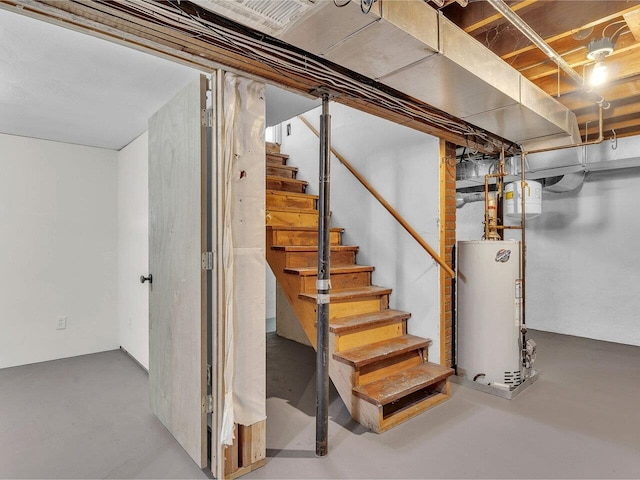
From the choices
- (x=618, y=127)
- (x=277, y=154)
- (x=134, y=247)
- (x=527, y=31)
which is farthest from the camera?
(x=277, y=154)

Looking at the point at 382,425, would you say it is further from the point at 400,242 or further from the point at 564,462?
the point at 400,242

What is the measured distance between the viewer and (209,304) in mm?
2049

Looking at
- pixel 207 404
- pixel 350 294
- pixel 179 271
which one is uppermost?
pixel 179 271

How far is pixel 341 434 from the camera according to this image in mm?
2271

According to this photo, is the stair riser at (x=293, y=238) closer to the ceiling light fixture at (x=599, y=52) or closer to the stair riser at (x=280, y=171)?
the stair riser at (x=280, y=171)

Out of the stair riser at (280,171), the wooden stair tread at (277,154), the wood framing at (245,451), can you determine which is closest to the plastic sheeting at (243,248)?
the wood framing at (245,451)

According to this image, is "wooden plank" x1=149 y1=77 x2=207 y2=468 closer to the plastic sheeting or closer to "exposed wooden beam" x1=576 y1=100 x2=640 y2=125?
the plastic sheeting

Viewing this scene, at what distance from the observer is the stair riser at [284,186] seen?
3904 mm

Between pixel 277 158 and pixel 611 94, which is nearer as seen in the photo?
pixel 611 94

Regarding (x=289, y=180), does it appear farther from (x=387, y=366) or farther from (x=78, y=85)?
(x=387, y=366)

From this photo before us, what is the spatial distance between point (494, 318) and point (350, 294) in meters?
1.22

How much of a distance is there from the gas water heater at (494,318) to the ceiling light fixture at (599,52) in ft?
4.26

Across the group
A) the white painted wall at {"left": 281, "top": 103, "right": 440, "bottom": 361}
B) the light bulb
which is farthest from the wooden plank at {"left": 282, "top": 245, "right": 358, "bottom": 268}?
the light bulb

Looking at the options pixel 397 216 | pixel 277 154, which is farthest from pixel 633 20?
pixel 277 154
